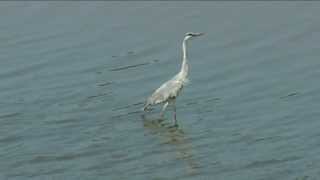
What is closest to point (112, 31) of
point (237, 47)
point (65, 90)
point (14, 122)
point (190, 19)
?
point (190, 19)

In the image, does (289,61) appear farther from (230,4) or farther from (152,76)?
(230,4)

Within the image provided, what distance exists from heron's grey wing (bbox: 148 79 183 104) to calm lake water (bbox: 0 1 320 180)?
15.1 inches

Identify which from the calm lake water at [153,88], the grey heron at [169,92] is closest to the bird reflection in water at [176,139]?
the calm lake water at [153,88]

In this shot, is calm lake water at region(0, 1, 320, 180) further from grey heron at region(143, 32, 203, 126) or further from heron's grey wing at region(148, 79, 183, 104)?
heron's grey wing at region(148, 79, 183, 104)

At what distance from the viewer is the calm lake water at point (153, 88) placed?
16.3 metres

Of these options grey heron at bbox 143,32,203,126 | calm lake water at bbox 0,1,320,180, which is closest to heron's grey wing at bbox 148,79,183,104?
grey heron at bbox 143,32,203,126

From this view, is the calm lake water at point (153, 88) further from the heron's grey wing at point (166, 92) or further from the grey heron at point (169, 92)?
the heron's grey wing at point (166, 92)

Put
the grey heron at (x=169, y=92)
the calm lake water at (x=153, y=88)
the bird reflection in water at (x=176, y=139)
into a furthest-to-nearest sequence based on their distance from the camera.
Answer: the grey heron at (x=169, y=92) → the calm lake water at (x=153, y=88) → the bird reflection in water at (x=176, y=139)

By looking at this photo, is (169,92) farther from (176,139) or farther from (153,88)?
(176,139)

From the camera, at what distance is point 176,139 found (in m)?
17.9

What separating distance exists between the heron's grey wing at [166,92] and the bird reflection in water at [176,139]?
0.42 m

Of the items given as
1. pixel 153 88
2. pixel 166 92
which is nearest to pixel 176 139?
pixel 166 92

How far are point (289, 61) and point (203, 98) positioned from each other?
3589 millimetres

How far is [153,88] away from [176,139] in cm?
327
